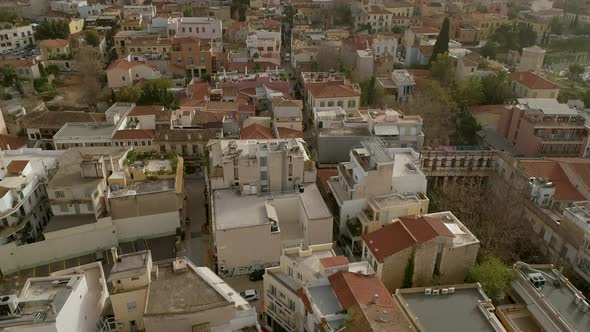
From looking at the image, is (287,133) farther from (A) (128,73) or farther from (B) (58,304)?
(B) (58,304)

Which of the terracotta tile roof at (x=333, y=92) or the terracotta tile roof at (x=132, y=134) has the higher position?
the terracotta tile roof at (x=333, y=92)

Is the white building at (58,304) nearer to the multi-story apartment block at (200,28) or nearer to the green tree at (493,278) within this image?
the green tree at (493,278)

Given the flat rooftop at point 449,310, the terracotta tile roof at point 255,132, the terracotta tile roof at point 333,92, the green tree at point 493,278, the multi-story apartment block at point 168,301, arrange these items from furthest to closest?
1. the terracotta tile roof at point 333,92
2. the terracotta tile roof at point 255,132
3. the green tree at point 493,278
4. the flat rooftop at point 449,310
5. the multi-story apartment block at point 168,301

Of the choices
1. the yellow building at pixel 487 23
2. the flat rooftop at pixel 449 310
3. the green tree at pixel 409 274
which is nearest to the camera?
the flat rooftop at pixel 449 310

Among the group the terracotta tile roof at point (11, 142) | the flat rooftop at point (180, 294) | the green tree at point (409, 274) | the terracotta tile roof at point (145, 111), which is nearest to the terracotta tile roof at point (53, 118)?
the terracotta tile roof at point (11, 142)

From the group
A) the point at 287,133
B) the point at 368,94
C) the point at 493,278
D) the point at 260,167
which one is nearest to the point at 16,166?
the point at 260,167

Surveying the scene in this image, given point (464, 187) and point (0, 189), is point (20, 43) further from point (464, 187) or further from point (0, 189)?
point (464, 187)

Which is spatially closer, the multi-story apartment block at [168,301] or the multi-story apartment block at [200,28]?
the multi-story apartment block at [168,301]

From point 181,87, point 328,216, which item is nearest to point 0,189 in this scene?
point 328,216
